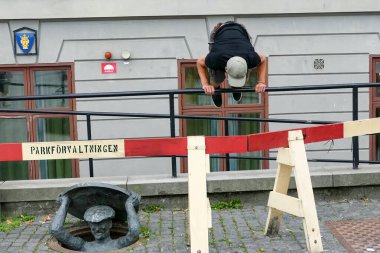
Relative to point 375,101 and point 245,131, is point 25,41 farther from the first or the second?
point 375,101

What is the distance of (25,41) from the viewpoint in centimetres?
881

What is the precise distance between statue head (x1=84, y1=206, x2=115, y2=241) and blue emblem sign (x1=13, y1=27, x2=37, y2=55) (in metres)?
5.26

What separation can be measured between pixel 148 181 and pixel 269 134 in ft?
5.82

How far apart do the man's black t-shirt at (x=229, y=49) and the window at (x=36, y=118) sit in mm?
4565

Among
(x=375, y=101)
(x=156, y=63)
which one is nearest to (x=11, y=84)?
(x=156, y=63)

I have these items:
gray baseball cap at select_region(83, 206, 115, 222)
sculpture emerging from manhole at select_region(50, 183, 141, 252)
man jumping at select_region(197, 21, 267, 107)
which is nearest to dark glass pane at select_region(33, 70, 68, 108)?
man jumping at select_region(197, 21, 267, 107)

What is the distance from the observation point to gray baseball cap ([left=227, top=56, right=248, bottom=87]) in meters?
4.73

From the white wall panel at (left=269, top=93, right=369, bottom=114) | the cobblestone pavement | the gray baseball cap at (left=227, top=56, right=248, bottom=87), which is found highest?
the gray baseball cap at (left=227, top=56, right=248, bottom=87)

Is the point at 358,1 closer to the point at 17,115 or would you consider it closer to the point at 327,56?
the point at 327,56

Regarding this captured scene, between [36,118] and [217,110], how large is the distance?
3.36 m

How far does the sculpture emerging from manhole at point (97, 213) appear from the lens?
14.2 feet

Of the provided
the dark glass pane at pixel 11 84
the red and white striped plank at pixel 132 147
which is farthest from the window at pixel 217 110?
the red and white striped plank at pixel 132 147

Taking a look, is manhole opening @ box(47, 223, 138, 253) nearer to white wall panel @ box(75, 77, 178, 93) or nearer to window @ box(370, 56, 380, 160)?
white wall panel @ box(75, 77, 178, 93)

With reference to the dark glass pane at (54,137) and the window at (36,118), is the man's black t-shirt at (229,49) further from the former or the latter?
the dark glass pane at (54,137)
